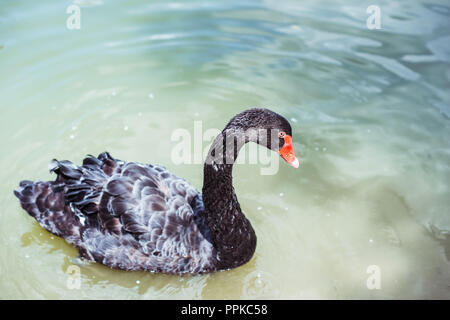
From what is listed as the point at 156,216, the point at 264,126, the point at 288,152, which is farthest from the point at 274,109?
the point at 156,216

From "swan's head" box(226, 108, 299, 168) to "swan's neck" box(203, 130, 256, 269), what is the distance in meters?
0.07

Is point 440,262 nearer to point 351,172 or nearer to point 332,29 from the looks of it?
point 351,172

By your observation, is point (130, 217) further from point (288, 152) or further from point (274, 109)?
point (274, 109)

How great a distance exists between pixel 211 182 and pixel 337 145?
6.46 ft

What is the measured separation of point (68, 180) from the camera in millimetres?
3355

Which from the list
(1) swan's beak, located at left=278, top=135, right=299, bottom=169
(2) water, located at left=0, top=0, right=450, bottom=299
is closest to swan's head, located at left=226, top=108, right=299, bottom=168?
(1) swan's beak, located at left=278, top=135, right=299, bottom=169

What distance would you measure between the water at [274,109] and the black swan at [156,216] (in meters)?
0.18

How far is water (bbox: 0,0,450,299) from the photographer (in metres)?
3.34

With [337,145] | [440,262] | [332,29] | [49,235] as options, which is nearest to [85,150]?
[49,235]

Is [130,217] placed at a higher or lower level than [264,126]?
lower

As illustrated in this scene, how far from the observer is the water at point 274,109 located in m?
3.34

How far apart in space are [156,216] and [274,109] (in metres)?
2.27

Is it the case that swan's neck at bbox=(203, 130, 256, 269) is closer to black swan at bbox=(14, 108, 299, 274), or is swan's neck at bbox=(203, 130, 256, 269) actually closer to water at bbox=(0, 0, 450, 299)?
black swan at bbox=(14, 108, 299, 274)

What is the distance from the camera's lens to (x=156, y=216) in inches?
123
